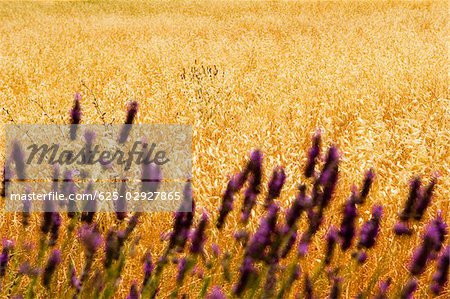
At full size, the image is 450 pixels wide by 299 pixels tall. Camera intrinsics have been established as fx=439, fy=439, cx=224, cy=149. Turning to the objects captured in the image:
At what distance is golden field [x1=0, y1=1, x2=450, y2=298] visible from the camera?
201 centimetres

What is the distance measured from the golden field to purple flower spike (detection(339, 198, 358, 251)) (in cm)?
18

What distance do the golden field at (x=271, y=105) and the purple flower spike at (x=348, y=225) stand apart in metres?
0.18

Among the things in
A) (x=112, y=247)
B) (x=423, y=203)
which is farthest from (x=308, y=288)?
(x=112, y=247)

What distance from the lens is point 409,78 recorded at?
433 cm

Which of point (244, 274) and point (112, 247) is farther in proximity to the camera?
point (112, 247)

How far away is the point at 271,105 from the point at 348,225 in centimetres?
249

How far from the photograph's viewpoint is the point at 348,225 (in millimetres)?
1357

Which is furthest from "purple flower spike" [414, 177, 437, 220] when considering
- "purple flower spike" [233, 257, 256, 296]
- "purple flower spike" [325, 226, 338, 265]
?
"purple flower spike" [233, 257, 256, 296]

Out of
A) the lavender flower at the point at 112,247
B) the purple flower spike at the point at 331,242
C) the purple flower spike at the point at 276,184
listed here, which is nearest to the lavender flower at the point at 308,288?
the purple flower spike at the point at 331,242

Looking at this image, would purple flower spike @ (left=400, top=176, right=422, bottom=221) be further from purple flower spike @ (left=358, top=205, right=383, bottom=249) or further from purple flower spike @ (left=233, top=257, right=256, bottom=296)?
purple flower spike @ (left=233, top=257, right=256, bottom=296)

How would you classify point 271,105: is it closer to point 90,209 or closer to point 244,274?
point 90,209

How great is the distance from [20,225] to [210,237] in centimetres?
89

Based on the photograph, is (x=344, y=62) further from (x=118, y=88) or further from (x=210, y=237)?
(x=210, y=237)

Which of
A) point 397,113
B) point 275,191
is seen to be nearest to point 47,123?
point 275,191
